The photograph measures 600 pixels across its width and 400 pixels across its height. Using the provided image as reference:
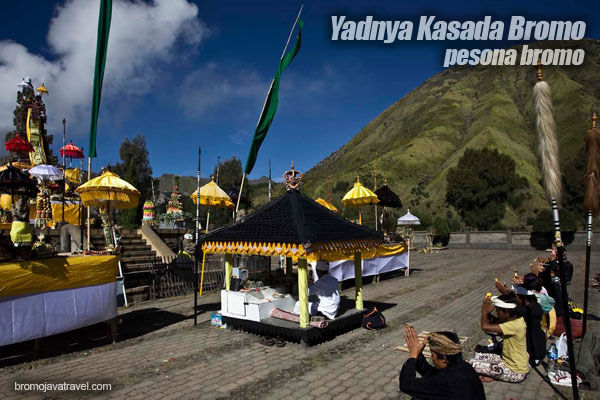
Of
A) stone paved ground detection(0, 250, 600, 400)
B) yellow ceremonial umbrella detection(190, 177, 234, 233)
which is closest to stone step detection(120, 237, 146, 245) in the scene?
yellow ceremonial umbrella detection(190, 177, 234, 233)

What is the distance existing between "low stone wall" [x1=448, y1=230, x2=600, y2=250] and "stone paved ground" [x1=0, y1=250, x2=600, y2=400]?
26318 mm

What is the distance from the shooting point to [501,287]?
21.9 feet

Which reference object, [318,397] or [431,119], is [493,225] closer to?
[318,397]

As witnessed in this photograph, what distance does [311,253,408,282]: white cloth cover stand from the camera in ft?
46.8

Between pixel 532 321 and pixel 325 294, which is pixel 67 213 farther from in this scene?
pixel 532 321

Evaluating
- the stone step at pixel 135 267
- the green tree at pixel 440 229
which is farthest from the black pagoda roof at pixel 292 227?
the green tree at pixel 440 229

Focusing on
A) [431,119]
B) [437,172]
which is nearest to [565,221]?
[437,172]

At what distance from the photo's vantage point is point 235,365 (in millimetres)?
6551

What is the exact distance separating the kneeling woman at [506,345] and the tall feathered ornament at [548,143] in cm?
178

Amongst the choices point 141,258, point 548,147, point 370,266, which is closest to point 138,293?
point 141,258

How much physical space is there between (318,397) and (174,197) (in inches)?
958

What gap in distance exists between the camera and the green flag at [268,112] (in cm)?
1048

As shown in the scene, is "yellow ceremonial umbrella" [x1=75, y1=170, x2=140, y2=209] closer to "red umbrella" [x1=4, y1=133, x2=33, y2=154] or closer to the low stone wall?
"red umbrella" [x1=4, y1=133, x2=33, y2=154]

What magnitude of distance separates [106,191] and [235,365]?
8.40 m
